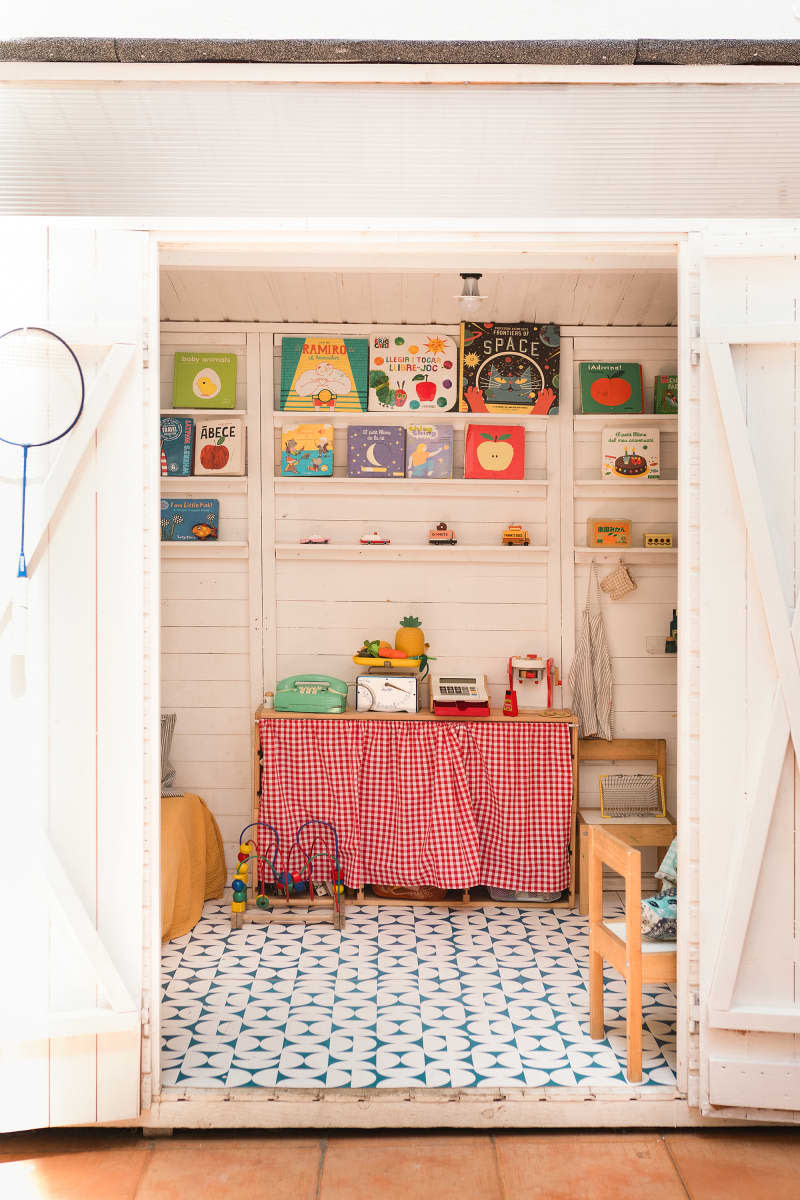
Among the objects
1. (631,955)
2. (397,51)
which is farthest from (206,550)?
(631,955)

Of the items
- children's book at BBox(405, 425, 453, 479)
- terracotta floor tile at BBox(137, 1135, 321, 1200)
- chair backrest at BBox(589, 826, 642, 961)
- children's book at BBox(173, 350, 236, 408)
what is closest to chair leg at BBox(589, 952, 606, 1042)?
→ chair backrest at BBox(589, 826, 642, 961)

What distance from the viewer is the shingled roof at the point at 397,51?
8.95 feet

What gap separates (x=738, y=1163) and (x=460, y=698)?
2.34 metres

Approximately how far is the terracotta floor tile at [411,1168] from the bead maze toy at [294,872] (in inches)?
68.0

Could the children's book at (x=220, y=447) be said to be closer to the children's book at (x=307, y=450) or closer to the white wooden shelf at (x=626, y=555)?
the children's book at (x=307, y=450)

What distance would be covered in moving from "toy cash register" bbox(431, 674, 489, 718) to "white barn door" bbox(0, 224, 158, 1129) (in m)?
2.04

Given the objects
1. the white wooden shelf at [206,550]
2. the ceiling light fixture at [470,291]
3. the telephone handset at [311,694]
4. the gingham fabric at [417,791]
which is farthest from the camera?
the white wooden shelf at [206,550]

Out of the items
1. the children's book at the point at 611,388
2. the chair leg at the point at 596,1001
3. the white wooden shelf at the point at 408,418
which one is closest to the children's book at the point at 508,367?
the white wooden shelf at the point at 408,418

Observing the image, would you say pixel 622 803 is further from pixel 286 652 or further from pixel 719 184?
pixel 719 184

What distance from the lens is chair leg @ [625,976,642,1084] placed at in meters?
A: 2.95

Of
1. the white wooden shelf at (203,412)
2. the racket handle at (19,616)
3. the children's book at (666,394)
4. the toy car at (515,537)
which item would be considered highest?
the children's book at (666,394)

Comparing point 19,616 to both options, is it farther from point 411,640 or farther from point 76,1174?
point 411,640

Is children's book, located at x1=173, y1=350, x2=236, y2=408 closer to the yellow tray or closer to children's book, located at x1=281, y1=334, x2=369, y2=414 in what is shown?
children's book, located at x1=281, y1=334, x2=369, y2=414

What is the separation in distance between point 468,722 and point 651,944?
1.71 m
